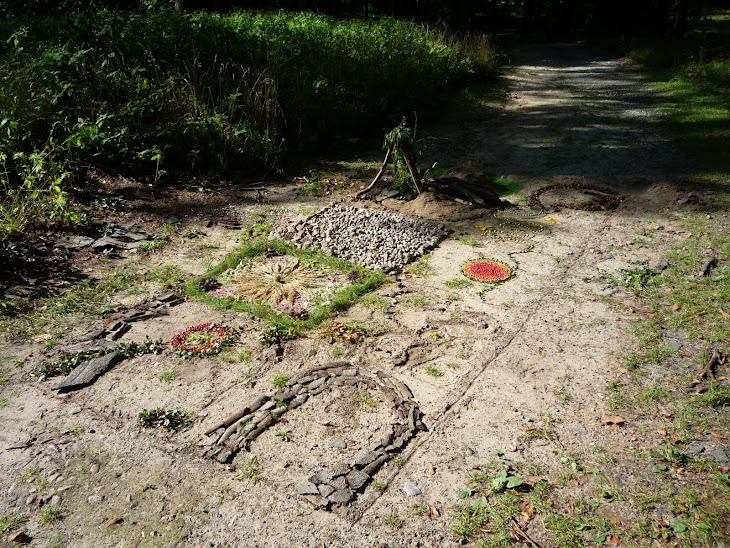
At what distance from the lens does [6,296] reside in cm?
453

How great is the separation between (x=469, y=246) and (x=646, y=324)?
1904 millimetres

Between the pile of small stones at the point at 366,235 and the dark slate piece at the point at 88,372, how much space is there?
7.46 feet

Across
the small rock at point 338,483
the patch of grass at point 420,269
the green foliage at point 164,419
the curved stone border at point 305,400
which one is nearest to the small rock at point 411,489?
the curved stone border at point 305,400

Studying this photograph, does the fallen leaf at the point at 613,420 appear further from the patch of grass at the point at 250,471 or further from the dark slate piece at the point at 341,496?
the patch of grass at the point at 250,471

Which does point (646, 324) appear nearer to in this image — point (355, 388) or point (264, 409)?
point (355, 388)

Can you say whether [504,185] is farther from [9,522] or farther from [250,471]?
[9,522]

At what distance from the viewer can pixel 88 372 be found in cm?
377

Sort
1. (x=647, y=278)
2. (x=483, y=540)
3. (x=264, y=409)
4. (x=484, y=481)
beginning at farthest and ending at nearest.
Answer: (x=647, y=278) < (x=264, y=409) < (x=484, y=481) < (x=483, y=540)

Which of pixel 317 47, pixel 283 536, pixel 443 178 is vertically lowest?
pixel 283 536

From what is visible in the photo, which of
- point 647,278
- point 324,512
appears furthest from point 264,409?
point 647,278

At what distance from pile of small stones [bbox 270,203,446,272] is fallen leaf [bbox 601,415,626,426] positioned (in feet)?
7.84

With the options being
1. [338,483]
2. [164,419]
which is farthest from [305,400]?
[164,419]

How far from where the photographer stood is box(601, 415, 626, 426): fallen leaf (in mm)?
3334

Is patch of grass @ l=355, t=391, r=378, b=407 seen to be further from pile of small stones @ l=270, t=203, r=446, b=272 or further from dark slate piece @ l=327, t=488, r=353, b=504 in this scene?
pile of small stones @ l=270, t=203, r=446, b=272
